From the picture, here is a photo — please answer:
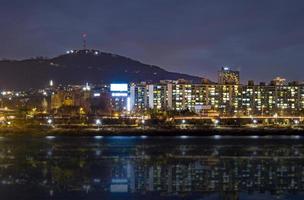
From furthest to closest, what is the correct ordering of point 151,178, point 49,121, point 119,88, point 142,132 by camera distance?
point 119,88 < point 49,121 < point 142,132 < point 151,178

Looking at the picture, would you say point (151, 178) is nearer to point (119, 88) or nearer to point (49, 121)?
point (49, 121)

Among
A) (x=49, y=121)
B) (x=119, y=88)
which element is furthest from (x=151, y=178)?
(x=119, y=88)

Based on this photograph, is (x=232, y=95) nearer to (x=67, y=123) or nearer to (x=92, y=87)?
(x=92, y=87)

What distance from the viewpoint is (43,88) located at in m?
168

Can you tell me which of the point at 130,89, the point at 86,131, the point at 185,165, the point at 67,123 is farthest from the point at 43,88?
the point at 185,165

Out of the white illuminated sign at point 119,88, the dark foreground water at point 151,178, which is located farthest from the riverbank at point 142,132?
the white illuminated sign at point 119,88

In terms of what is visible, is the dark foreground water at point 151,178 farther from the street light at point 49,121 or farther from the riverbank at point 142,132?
the street light at point 49,121

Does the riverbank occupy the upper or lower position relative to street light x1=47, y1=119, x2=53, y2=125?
lower

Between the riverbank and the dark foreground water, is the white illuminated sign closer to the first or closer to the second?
the riverbank

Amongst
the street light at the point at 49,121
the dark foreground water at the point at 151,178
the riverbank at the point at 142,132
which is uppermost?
the street light at the point at 49,121

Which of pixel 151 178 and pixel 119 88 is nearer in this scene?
pixel 151 178

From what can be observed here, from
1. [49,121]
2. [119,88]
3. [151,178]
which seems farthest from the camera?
[119,88]

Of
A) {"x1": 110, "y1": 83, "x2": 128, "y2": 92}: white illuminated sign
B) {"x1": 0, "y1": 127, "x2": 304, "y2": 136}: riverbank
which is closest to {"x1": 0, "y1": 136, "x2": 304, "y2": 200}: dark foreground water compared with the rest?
{"x1": 0, "y1": 127, "x2": 304, "y2": 136}: riverbank

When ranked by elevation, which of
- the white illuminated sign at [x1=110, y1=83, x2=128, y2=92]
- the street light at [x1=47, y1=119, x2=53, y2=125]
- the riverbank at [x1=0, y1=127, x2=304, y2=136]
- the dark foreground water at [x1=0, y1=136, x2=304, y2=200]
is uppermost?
the white illuminated sign at [x1=110, y1=83, x2=128, y2=92]
